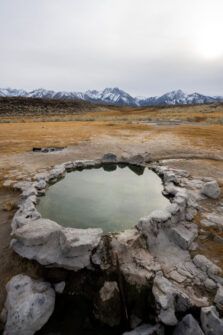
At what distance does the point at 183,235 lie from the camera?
20.6ft

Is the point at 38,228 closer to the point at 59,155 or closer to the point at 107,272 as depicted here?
the point at 107,272

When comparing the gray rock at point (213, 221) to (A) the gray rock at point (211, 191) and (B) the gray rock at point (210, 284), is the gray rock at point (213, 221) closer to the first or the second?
(A) the gray rock at point (211, 191)

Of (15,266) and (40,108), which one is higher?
(15,266)

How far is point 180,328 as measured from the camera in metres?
4.20

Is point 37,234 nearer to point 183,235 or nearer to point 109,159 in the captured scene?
point 183,235

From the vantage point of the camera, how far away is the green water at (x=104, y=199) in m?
7.61

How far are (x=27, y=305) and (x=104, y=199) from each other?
5131 mm

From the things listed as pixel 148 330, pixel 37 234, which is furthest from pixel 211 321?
pixel 37 234

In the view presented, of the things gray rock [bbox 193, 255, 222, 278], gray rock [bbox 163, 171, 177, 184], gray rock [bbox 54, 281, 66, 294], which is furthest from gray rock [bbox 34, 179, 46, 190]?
gray rock [bbox 193, 255, 222, 278]

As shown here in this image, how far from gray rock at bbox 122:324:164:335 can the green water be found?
285 centimetres

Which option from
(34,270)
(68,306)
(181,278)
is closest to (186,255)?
(181,278)

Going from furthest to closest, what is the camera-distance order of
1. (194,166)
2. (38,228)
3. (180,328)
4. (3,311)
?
(194,166)
(38,228)
(3,311)
(180,328)

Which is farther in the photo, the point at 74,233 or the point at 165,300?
the point at 74,233

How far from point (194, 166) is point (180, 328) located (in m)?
9.64
